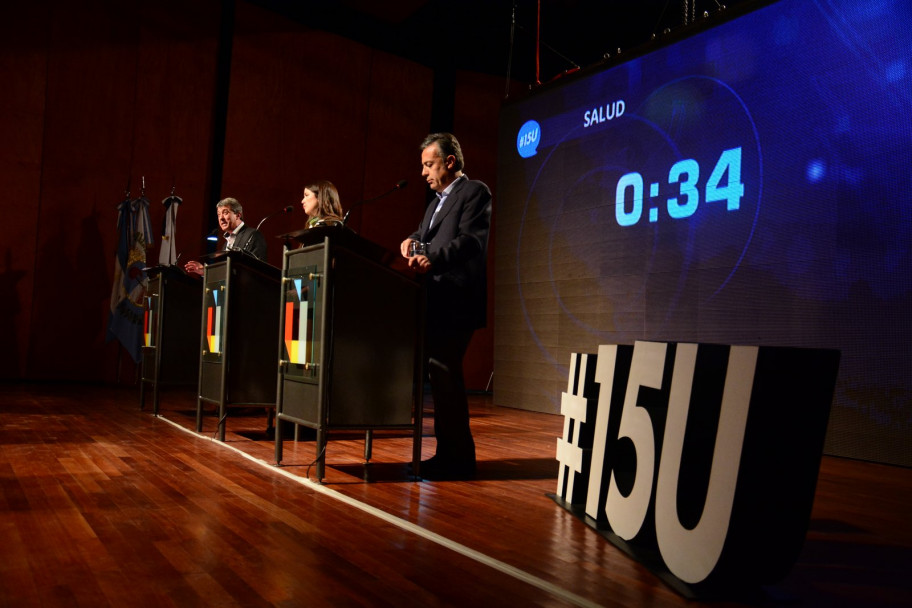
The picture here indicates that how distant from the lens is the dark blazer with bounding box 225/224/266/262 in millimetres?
4582

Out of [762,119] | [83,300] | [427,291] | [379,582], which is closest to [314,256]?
[427,291]

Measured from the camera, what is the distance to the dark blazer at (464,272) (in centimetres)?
304

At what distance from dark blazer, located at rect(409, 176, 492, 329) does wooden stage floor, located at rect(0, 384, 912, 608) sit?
649 millimetres

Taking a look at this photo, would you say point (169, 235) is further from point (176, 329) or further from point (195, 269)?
point (195, 269)

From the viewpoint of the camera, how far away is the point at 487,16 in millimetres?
8445

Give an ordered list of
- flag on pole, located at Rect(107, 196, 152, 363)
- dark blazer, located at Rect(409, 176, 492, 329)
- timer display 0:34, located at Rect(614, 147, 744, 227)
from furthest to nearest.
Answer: flag on pole, located at Rect(107, 196, 152, 363) → timer display 0:34, located at Rect(614, 147, 744, 227) → dark blazer, located at Rect(409, 176, 492, 329)

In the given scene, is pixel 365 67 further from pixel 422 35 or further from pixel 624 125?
pixel 624 125

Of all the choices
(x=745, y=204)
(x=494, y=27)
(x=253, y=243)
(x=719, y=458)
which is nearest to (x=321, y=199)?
(x=253, y=243)

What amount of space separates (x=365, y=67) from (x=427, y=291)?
21.1 ft

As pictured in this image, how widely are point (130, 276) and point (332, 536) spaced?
6.10m

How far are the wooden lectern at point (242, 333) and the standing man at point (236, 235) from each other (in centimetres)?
54

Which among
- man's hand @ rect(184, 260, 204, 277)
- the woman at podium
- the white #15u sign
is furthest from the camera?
man's hand @ rect(184, 260, 204, 277)

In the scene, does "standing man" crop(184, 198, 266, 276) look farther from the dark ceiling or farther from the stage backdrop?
the dark ceiling

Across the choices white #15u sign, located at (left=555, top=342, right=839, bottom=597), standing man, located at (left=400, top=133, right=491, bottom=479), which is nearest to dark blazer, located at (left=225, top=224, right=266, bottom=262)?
standing man, located at (left=400, top=133, right=491, bottom=479)
